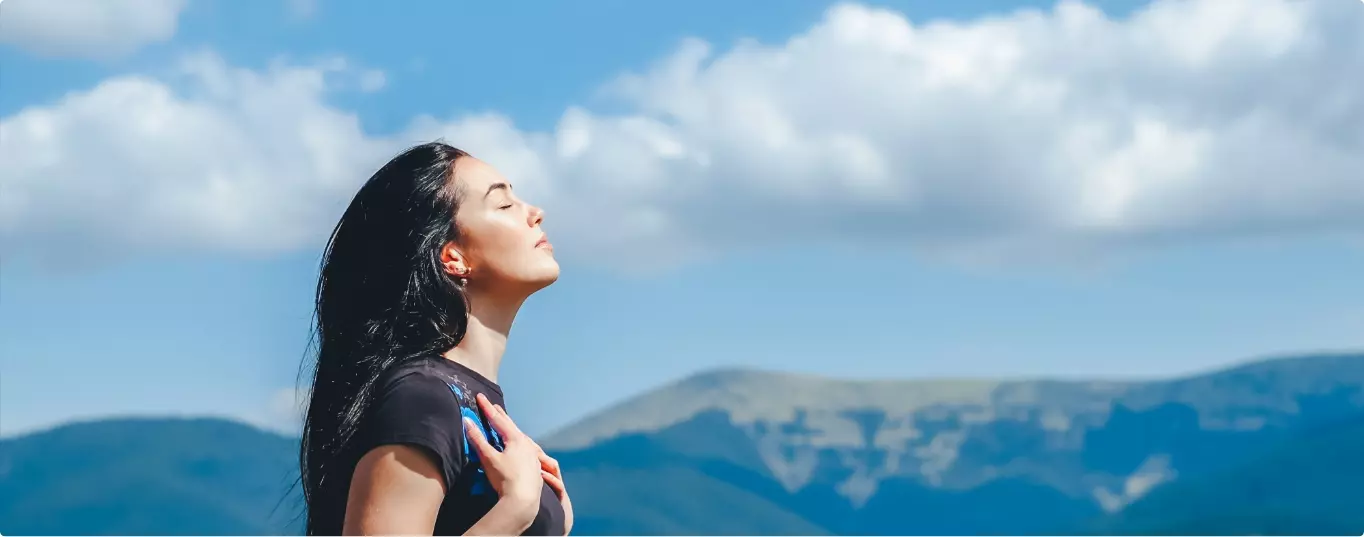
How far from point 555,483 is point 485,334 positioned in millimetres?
296

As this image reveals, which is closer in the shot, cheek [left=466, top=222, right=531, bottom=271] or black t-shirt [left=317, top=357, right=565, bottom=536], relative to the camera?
black t-shirt [left=317, top=357, right=565, bottom=536]

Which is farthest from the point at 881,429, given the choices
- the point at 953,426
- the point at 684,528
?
the point at 684,528

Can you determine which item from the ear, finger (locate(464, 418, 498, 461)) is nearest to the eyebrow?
the ear

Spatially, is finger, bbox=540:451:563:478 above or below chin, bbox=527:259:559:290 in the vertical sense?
below

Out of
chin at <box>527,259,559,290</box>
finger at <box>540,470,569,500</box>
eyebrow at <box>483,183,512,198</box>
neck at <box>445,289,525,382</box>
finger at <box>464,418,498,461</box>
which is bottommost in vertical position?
finger at <box>540,470,569,500</box>

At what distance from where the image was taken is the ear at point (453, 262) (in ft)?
6.93

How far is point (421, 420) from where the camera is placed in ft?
5.98

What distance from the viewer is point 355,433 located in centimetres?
190

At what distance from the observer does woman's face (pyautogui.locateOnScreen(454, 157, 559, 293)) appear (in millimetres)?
2115

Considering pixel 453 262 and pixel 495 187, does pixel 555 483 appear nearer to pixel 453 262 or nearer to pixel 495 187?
pixel 453 262

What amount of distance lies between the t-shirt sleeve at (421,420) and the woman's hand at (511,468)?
36 mm

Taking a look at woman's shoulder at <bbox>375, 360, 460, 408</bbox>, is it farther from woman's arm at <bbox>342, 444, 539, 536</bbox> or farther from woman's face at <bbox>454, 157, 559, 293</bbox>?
woman's face at <bbox>454, 157, 559, 293</bbox>

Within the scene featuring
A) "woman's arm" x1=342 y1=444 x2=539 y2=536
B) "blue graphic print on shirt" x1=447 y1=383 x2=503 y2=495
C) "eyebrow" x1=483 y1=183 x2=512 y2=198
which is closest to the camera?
"woman's arm" x1=342 y1=444 x2=539 y2=536

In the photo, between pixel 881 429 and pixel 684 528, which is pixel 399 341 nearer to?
pixel 684 528
